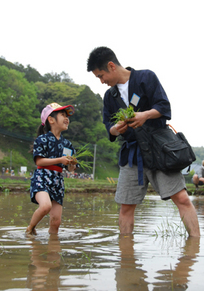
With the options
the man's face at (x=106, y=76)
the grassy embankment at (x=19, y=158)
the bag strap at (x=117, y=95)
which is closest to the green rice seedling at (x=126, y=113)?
the bag strap at (x=117, y=95)

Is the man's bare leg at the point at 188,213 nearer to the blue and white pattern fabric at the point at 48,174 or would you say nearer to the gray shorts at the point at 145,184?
the gray shorts at the point at 145,184

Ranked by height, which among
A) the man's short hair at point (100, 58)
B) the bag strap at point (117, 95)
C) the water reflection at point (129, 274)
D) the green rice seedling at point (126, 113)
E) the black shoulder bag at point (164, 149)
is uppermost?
the man's short hair at point (100, 58)

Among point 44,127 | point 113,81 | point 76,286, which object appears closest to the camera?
point 76,286

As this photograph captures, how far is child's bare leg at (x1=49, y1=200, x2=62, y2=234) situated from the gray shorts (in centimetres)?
74

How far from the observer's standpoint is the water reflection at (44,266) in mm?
1996

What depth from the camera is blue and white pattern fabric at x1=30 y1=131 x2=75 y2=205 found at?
4066 millimetres

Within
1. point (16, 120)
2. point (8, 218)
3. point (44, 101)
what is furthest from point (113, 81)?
point (44, 101)

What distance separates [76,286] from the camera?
197cm

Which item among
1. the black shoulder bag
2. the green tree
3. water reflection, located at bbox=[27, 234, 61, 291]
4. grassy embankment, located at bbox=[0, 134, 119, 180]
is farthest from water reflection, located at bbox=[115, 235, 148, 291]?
the green tree

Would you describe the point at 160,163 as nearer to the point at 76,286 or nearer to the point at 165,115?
the point at 165,115

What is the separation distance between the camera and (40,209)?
12.5 feet

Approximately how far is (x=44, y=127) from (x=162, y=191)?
72.0 inches

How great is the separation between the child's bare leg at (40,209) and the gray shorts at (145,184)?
0.77 m

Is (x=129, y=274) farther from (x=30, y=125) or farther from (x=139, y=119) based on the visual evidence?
(x=30, y=125)
